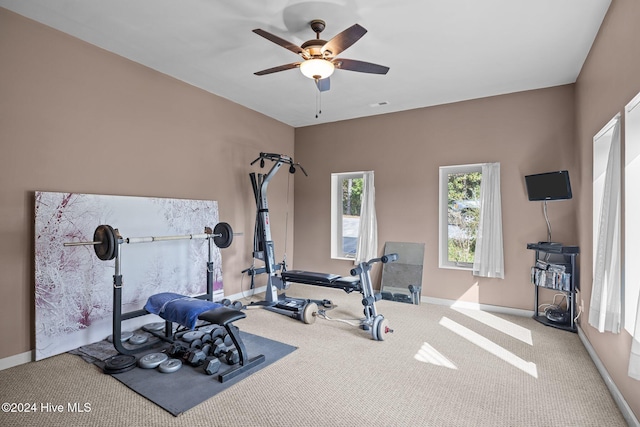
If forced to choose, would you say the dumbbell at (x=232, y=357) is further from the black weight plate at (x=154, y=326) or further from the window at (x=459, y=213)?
the window at (x=459, y=213)

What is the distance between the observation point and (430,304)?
16.3 ft

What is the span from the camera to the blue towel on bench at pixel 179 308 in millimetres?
2863

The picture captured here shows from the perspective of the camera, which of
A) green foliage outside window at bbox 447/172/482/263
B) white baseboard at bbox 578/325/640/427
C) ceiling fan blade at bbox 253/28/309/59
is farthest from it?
green foliage outside window at bbox 447/172/482/263

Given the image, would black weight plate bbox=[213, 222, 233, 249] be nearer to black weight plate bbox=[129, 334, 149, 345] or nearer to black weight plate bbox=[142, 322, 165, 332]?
black weight plate bbox=[142, 322, 165, 332]

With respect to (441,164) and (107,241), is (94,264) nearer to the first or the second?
(107,241)

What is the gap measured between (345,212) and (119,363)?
160 inches

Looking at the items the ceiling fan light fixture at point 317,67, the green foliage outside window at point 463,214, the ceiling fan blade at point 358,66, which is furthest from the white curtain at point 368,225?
the ceiling fan light fixture at point 317,67

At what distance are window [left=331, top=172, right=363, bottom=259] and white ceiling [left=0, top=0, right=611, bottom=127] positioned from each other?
1.73 meters

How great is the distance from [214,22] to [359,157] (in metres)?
3.25

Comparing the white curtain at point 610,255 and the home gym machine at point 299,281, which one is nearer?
the white curtain at point 610,255

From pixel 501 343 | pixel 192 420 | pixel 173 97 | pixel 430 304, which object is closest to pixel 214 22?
pixel 173 97

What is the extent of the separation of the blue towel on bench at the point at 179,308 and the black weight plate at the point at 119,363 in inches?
16.1

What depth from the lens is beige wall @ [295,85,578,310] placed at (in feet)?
14.1

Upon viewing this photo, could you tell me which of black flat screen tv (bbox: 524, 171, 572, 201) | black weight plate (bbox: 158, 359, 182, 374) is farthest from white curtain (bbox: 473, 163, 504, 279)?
black weight plate (bbox: 158, 359, 182, 374)
